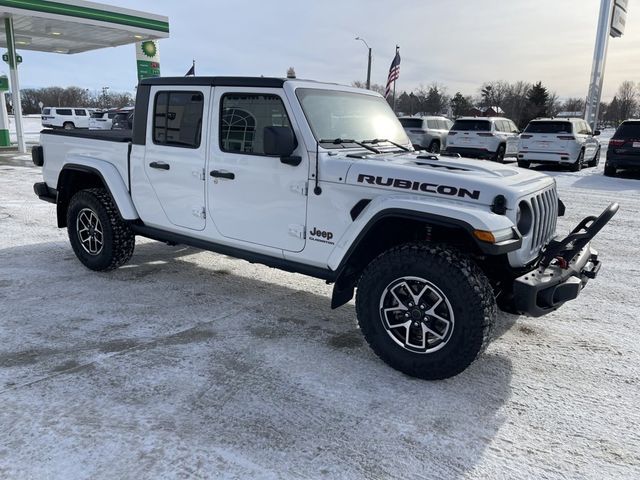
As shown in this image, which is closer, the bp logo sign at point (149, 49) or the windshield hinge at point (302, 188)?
the windshield hinge at point (302, 188)

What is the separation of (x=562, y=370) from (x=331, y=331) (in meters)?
1.67

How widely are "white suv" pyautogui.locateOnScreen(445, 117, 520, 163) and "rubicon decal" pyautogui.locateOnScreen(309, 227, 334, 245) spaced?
557 inches

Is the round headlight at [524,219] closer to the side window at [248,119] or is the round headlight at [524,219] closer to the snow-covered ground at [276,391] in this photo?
the snow-covered ground at [276,391]

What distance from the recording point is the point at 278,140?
341cm

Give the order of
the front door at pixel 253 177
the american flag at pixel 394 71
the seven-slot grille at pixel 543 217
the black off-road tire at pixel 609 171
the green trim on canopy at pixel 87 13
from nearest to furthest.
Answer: the seven-slot grille at pixel 543 217, the front door at pixel 253 177, the black off-road tire at pixel 609 171, the green trim on canopy at pixel 87 13, the american flag at pixel 394 71

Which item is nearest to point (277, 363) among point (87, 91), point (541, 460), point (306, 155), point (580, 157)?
point (306, 155)

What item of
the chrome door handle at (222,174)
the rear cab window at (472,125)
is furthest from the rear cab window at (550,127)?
the chrome door handle at (222,174)

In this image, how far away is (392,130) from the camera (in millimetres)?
4469

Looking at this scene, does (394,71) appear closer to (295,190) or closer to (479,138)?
(479,138)

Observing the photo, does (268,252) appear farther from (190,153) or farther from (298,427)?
(298,427)

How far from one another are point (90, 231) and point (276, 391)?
125 inches

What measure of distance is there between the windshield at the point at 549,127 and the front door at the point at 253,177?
13916 mm

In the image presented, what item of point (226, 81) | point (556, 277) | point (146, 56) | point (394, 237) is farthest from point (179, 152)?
point (146, 56)

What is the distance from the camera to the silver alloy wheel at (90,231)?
516 centimetres
